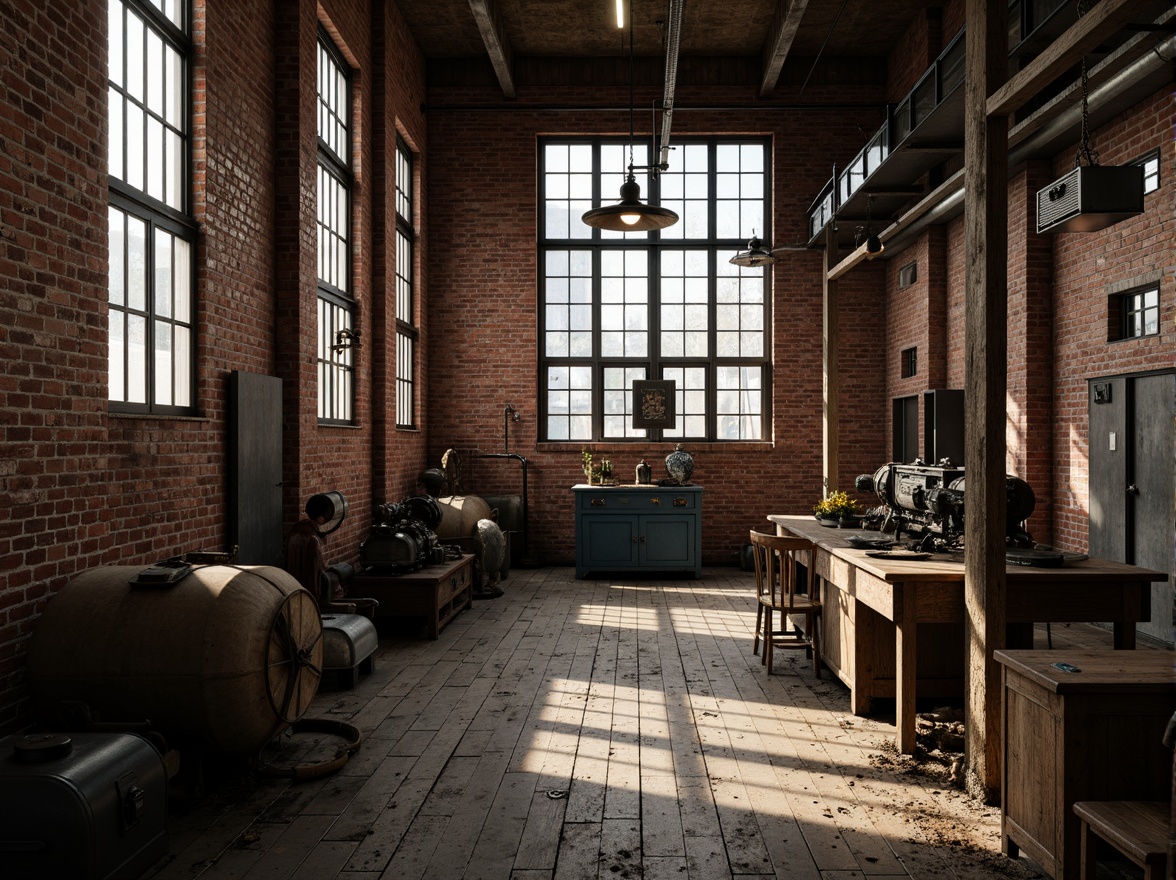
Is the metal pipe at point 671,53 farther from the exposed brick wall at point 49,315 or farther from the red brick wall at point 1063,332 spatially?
the exposed brick wall at point 49,315

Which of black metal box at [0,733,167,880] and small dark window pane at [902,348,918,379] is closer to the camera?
Result: black metal box at [0,733,167,880]

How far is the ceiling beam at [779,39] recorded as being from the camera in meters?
8.89

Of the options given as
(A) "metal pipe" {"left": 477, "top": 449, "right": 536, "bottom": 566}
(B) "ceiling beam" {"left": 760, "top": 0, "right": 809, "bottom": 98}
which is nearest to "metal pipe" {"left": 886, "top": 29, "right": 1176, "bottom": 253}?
(B) "ceiling beam" {"left": 760, "top": 0, "right": 809, "bottom": 98}

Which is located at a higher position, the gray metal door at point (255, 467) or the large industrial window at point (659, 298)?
the large industrial window at point (659, 298)

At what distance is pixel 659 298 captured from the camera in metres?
11.3

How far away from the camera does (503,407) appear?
1113cm

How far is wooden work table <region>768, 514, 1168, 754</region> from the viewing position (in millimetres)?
3943

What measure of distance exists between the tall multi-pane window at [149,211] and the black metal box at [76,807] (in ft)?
7.14

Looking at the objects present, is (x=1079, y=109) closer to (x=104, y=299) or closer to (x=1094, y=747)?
(x=1094, y=747)

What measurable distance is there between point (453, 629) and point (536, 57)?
24.2 feet

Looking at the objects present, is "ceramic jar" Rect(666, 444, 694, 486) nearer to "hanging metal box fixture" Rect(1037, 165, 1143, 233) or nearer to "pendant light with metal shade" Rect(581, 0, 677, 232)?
"pendant light with metal shade" Rect(581, 0, 677, 232)

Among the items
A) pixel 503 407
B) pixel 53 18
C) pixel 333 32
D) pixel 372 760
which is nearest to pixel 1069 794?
pixel 372 760

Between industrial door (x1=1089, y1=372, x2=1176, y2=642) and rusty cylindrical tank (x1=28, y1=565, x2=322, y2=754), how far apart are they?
569cm

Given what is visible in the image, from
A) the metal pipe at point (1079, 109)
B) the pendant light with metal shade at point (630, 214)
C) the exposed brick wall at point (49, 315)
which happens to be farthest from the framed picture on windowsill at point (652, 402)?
the exposed brick wall at point (49, 315)
